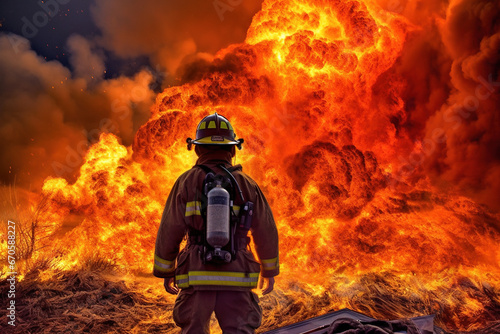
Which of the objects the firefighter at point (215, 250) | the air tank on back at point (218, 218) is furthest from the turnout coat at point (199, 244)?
the air tank on back at point (218, 218)

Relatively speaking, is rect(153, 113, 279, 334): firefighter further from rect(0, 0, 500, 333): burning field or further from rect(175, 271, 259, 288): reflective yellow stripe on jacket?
rect(0, 0, 500, 333): burning field

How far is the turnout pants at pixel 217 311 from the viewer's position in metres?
3.38

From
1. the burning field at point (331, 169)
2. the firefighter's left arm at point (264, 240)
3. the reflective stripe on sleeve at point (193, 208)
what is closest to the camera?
the reflective stripe on sleeve at point (193, 208)

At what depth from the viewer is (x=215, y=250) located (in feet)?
11.1

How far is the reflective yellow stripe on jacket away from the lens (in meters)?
3.38

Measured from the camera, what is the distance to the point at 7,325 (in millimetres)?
5738

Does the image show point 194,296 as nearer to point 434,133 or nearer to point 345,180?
point 345,180

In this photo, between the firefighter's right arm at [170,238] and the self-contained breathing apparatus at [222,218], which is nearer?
the self-contained breathing apparatus at [222,218]

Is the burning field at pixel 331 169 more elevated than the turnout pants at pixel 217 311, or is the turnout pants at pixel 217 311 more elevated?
the burning field at pixel 331 169

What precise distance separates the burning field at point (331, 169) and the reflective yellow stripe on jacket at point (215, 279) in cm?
385

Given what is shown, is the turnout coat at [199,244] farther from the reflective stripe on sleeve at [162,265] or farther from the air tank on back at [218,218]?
the air tank on back at [218,218]

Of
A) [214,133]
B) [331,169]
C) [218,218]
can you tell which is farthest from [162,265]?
[331,169]

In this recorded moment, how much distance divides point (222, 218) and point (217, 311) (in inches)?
42.5

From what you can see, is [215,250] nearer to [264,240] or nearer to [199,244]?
[199,244]
